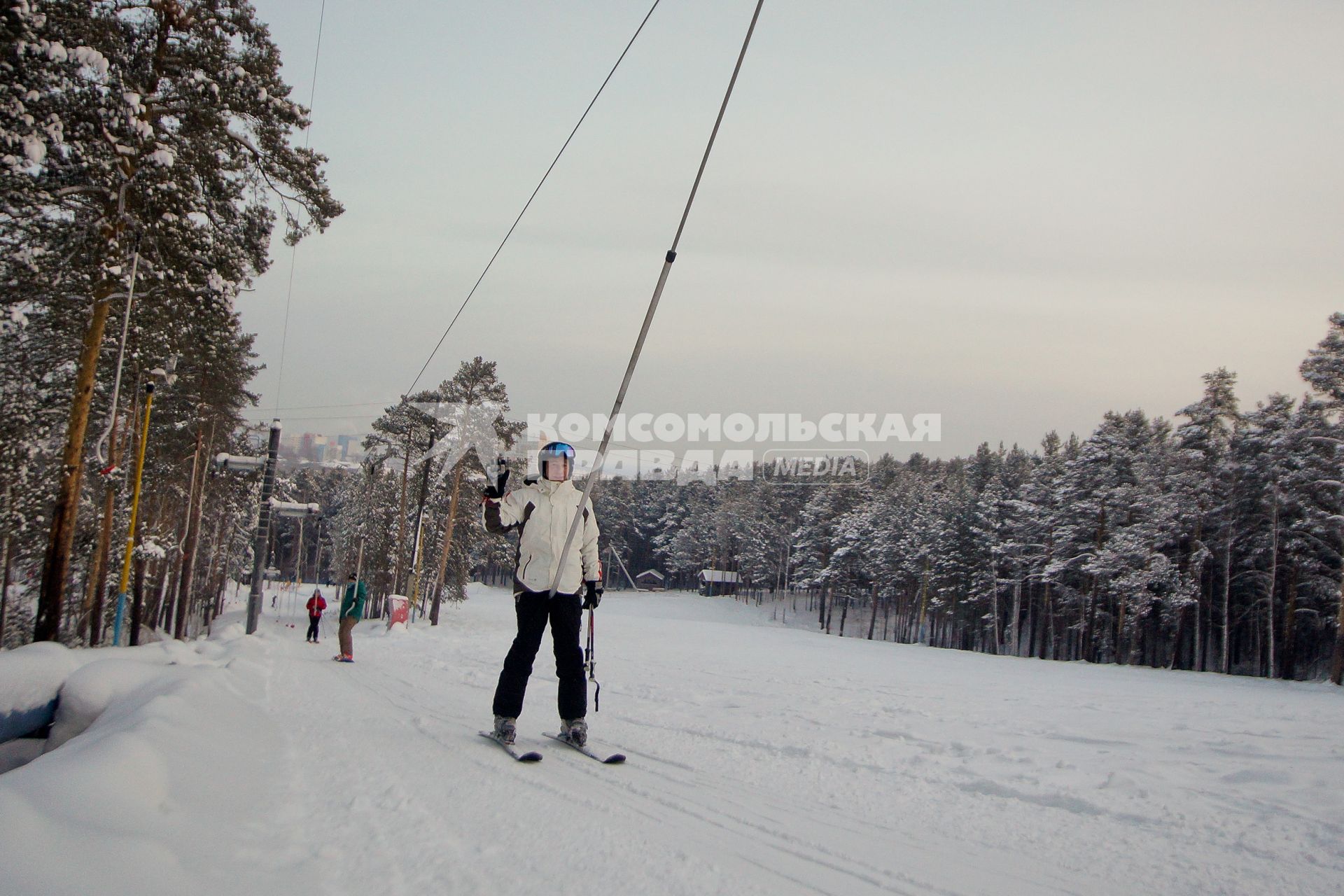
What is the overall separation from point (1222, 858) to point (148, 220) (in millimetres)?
15704

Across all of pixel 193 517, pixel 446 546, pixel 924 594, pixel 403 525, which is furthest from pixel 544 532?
pixel 924 594

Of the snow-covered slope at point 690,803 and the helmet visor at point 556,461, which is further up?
the helmet visor at point 556,461

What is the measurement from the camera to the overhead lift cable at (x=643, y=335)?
592 cm

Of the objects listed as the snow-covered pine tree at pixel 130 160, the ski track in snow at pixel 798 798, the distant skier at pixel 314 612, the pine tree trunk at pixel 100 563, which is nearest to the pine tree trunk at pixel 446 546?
the distant skier at pixel 314 612

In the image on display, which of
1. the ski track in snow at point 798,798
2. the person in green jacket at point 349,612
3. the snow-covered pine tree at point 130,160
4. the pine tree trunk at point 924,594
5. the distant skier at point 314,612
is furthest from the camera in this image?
the pine tree trunk at point 924,594

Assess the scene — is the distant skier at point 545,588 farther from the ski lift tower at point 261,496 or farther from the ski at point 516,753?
the ski lift tower at point 261,496

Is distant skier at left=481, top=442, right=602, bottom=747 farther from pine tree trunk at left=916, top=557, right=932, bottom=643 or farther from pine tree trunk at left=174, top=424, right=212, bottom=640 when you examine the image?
pine tree trunk at left=916, top=557, right=932, bottom=643

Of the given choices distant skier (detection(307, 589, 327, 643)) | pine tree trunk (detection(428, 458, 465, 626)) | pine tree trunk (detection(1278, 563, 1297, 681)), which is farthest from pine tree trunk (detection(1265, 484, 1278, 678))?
distant skier (detection(307, 589, 327, 643))

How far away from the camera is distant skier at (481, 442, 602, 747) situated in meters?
5.85

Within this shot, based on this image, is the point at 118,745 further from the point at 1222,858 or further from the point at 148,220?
the point at 148,220

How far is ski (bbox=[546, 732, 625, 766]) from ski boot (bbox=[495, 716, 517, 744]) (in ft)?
1.25

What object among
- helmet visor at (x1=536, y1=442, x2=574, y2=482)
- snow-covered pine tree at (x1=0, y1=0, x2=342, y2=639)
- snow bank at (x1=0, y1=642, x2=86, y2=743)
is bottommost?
snow bank at (x1=0, y1=642, x2=86, y2=743)

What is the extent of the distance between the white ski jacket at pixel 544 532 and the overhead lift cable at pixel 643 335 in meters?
0.05

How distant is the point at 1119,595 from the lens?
45250mm
